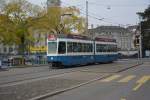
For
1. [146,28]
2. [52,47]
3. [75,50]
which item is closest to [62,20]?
[75,50]

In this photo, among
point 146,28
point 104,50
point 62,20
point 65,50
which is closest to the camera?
point 65,50

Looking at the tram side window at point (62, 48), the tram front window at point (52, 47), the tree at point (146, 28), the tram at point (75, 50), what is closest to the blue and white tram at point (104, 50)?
the tram at point (75, 50)

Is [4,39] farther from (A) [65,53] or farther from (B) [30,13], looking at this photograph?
(A) [65,53]

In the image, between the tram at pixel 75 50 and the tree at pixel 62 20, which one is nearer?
the tram at pixel 75 50

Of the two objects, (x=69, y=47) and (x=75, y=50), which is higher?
(x=69, y=47)

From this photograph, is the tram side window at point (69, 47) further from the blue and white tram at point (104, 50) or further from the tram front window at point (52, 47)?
the blue and white tram at point (104, 50)

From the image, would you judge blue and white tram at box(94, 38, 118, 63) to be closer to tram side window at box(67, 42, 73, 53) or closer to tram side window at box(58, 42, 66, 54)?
tram side window at box(67, 42, 73, 53)

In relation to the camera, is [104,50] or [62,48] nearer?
[62,48]

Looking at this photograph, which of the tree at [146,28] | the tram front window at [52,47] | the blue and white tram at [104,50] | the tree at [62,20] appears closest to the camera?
the tram front window at [52,47]

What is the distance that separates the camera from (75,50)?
4431 centimetres

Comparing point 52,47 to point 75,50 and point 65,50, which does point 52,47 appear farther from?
point 75,50

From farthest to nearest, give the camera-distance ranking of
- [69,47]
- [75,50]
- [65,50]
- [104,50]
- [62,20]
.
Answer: [62,20] → [104,50] → [75,50] → [69,47] → [65,50]

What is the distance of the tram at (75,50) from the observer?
41.8 metres

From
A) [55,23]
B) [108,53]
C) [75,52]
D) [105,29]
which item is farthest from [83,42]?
[105,29]
